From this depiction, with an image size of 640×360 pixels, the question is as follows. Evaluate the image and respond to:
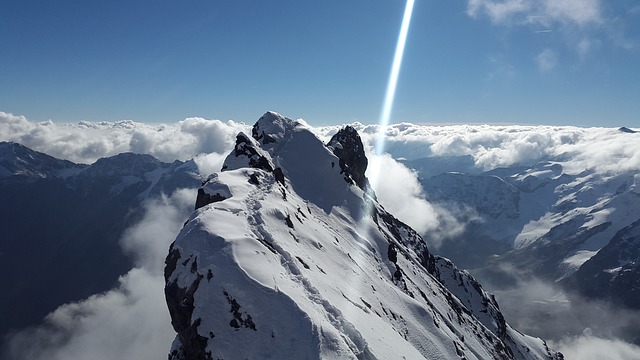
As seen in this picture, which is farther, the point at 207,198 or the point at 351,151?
the point at 351,151

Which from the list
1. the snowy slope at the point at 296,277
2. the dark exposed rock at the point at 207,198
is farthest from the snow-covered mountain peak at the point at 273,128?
the dark exposed rock at the point at 207,198

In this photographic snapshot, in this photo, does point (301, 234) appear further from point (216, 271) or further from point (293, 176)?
point (293, 176)

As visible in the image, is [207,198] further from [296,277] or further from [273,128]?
[273,128]

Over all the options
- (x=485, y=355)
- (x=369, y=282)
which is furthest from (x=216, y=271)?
(x=485, y=355)

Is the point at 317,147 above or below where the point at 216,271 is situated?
above

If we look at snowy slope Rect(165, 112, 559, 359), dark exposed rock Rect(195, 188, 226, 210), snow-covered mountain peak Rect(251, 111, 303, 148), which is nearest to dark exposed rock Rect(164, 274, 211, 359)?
snowy slope Rect(165, 112, 559, 359)

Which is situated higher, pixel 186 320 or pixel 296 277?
pixel 296 277

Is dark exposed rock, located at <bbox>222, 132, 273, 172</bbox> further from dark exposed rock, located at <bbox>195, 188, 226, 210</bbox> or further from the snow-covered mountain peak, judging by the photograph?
dark exposed rock, located at <bbox>195, 188, 226, 210</bbox>

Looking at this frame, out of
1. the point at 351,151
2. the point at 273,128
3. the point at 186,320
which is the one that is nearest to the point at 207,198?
the point at 186,320
